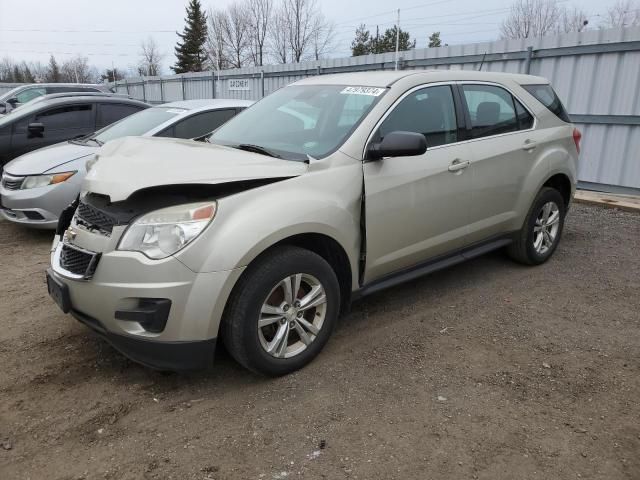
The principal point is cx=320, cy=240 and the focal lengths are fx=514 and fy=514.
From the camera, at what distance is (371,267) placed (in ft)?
11.5

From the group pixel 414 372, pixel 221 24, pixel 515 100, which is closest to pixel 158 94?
pixel 515 100

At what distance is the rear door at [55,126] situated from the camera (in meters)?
7.39

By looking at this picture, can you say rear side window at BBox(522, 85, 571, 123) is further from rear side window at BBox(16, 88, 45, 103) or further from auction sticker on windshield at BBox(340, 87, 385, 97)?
rear side window at BBox(16, 88, 45, 103)

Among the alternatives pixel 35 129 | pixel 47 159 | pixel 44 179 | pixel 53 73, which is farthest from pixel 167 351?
pixel 53 73

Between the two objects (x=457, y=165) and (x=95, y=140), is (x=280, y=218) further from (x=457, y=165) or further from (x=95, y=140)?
(x=95, y=140)

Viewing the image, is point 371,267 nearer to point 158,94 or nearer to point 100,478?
point 100,478

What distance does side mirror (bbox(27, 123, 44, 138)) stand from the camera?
715 centimetres

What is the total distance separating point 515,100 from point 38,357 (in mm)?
4316

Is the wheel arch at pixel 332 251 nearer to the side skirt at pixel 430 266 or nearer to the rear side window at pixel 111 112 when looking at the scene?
the side skirt at pixel 430 266

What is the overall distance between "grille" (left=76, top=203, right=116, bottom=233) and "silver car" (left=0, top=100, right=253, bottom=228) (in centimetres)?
287

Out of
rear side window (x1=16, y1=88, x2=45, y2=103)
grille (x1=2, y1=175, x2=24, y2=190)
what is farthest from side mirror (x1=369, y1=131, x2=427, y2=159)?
rear side window (x1=16, y1=88, x2=45, y2=103)

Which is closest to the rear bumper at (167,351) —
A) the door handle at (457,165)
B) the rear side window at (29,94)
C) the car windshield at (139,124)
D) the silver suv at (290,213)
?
the silver suv at (290,213)

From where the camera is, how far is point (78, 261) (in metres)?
2.90

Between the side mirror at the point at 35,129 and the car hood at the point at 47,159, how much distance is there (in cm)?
123
